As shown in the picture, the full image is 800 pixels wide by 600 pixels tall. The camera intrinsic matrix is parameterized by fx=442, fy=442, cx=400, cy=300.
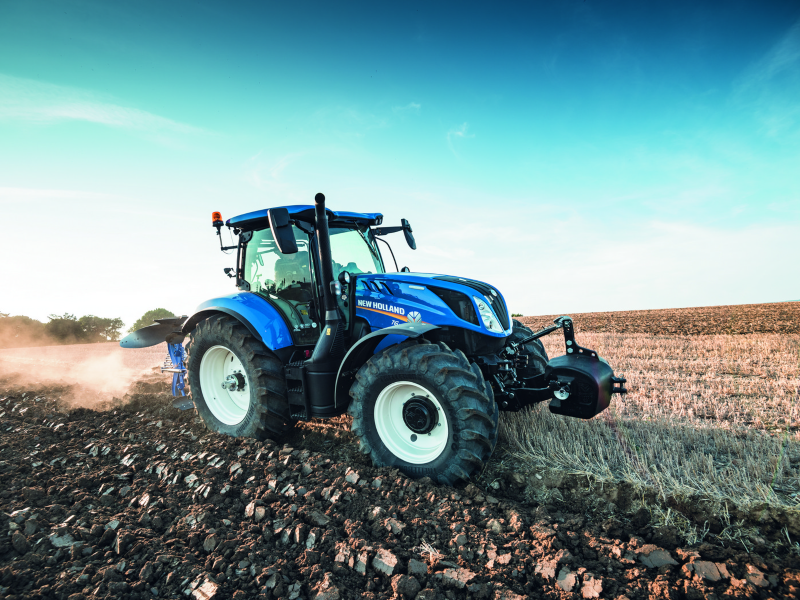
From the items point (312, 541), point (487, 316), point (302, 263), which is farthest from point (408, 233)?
point (312, 541)

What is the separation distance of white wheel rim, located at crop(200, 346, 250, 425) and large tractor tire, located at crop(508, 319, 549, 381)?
329 centimetres

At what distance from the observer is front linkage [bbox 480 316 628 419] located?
12.3 ft

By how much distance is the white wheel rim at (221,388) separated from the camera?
5.45 m

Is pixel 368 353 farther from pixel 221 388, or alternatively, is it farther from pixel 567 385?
pixel 221 388

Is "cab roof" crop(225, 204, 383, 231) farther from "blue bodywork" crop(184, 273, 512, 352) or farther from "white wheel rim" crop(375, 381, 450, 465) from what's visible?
"white wheel rim" crop(375, 381, 450, 465)

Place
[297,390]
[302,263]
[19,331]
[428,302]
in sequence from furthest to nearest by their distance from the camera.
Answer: [19,331] < [302,263] < [297,390] < [428,302]

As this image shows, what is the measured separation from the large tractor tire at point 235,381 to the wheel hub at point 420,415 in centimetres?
165

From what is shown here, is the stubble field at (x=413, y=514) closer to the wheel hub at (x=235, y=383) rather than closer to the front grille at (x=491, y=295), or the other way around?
the wheel hub at (x=235, y=383)

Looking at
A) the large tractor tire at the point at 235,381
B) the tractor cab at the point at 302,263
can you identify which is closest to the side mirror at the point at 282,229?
the tractor cab at the point at 302,263

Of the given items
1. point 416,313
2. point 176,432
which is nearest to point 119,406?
point 176,432

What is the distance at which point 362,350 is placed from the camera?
13.5 ft

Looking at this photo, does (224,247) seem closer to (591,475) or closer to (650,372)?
(591,475)

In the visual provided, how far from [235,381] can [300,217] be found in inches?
82.0

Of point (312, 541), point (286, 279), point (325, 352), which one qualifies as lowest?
point (312, 541)
